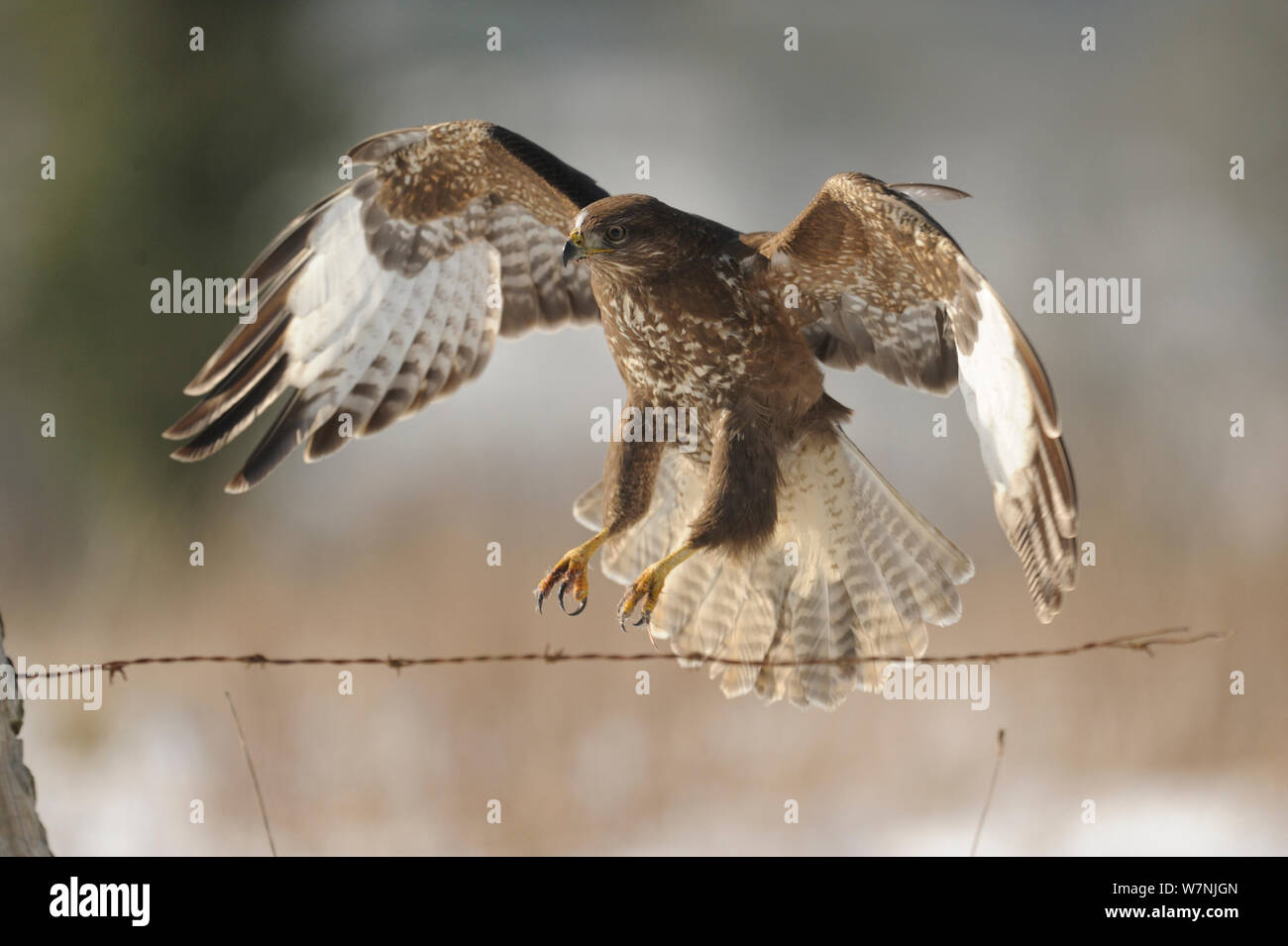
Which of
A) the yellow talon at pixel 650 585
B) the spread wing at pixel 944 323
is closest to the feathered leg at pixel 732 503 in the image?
the yellow talon at pixel 650 585

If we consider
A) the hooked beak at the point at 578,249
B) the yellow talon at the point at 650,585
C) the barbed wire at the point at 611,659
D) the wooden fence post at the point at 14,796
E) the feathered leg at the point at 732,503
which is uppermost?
the hooked beak at the point at 578,249

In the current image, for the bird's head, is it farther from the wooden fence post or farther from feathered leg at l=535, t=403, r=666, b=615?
the wooden fence post

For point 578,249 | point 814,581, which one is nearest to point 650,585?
point 814,581

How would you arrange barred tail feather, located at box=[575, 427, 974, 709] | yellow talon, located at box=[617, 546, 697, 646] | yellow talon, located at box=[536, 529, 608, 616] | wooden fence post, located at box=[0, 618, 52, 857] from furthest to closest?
barred tail feather, located at box=[575, 427, 974, 709] < yellow talon, located at box=[536, 529, 608, 616] < yellow talon, located at box=[617, 546, 697, 646] < wooden fence post, located at box=[0, 618, 52, 857]

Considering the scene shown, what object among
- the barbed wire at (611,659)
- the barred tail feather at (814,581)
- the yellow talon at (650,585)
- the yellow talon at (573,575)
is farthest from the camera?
the barred tail feather at (814,581)

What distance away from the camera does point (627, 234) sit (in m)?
3.21

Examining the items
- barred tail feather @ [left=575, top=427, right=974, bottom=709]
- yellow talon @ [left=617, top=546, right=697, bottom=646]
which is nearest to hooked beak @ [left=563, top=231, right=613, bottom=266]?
barred tail feather @ [left=575, top=427, right=974, bottom=709]

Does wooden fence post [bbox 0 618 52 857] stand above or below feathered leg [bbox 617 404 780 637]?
below

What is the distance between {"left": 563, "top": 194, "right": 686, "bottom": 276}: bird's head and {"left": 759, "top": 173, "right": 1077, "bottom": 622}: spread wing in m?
0.29

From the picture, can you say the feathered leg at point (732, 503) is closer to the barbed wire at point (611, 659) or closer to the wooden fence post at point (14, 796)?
the barbed wire at point (611, 659)

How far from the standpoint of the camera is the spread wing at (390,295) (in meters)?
3.71

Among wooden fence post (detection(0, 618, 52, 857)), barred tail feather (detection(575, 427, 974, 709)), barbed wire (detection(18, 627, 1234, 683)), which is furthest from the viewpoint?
barred tail feather (detection(575, 427, 974, 709))

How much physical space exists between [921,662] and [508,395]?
7147 millimetres

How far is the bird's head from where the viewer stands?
10.5 ft
